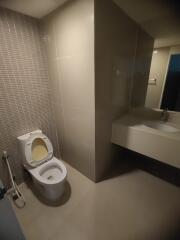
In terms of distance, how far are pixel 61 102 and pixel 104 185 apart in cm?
130

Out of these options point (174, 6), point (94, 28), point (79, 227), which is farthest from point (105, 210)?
point (174, 6)

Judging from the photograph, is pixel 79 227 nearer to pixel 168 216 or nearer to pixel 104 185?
pixel 104 185

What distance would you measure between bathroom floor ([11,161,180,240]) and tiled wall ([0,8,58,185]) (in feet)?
2.21

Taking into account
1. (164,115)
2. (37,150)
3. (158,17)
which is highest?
(158,17)

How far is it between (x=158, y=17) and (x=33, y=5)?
1302 millimetres

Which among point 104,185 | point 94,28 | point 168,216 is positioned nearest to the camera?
point 94,28

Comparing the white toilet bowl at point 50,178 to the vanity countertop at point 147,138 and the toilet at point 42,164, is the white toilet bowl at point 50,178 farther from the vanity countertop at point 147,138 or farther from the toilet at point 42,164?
the vanity countertop at point 147,138

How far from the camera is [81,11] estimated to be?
1.20m

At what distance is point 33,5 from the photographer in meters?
1.32

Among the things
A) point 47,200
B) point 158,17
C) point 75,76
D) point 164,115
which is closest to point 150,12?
point 158,17

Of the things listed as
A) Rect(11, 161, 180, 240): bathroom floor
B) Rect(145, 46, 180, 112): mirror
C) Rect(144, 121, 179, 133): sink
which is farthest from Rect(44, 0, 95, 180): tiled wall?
Rect(145, 46, 180, 112): mirror

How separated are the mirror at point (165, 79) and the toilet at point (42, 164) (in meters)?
1.52

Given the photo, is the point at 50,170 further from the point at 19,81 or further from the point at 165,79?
the point at 165,79

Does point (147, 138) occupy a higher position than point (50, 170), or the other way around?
point (147, 138)
